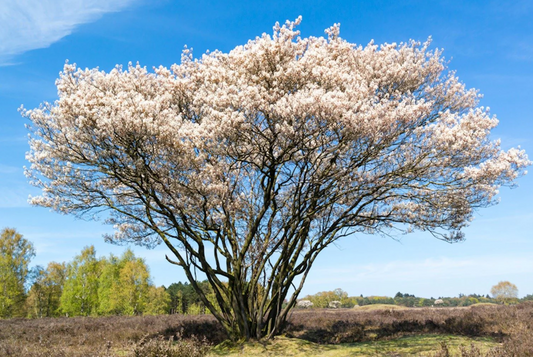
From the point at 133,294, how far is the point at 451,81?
45.0 metres

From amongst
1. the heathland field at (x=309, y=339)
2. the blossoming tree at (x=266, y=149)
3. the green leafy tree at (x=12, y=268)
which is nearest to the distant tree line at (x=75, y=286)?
the green leafy tree at (x=12, y=268)

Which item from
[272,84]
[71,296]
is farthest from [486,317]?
[71,296]

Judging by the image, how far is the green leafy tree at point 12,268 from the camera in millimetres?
41112

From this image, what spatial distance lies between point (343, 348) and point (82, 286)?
143 ft

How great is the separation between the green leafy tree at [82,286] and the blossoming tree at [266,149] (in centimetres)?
3656

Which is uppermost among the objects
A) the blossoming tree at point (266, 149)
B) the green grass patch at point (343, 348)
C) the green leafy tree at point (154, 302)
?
the blossoming tree at point (266, 149)

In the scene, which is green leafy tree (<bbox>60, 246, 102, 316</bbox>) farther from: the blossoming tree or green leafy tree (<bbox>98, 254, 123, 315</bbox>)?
the blossoming tree

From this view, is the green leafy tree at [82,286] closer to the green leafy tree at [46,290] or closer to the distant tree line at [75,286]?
the distant tree line at [75,286]

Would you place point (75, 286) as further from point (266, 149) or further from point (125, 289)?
point (266, 149)

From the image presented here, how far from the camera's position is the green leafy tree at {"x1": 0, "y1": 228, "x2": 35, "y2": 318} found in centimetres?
4111

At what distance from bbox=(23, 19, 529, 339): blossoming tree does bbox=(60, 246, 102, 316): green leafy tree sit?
3656cm

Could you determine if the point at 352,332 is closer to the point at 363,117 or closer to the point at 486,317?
the point at 486,317

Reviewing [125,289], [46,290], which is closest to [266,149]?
[125,289]

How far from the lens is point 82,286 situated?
1902 inches
